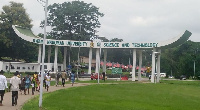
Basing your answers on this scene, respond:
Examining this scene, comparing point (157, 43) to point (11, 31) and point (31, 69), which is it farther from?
point (11, 31)

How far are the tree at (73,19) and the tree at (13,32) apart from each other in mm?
10241

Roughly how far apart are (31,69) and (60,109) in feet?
156

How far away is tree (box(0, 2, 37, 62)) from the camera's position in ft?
217

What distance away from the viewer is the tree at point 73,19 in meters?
79.1

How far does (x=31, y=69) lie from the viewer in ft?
198

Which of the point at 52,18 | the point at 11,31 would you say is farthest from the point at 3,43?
the point at 52,18

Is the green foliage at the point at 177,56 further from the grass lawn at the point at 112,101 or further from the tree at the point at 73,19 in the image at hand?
the grass lawn at the point at 112,101

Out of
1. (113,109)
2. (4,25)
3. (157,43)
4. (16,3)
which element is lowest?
(113,109)

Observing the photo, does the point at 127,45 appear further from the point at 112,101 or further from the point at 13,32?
the point at 112,101

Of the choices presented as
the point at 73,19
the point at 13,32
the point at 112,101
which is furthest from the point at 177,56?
the point at 112,101

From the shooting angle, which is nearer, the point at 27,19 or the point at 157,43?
the point at 157,43

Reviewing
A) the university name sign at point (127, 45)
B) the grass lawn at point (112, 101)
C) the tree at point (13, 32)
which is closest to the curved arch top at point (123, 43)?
the university name sign at point (127, 45)

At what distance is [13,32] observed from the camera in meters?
67.4

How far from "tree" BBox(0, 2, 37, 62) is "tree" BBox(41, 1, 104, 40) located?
10.2m
